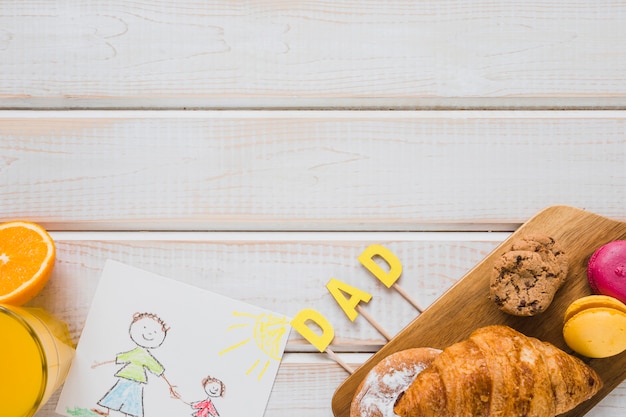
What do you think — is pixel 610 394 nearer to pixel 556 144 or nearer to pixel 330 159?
pixel 556 144

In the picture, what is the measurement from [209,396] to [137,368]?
0.12 m

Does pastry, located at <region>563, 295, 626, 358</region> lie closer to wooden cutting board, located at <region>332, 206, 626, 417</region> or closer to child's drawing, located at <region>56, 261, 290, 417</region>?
wooden cutting board, located at <region>332, 206, 626, 417</region>

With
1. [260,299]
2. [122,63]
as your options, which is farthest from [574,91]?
[122,63]

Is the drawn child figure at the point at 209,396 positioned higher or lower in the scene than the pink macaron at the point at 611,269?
lower

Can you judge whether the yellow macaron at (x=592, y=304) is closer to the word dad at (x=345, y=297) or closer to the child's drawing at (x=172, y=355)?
the word dad at (x=345, y=297)

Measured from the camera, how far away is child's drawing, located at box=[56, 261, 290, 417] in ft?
3.10

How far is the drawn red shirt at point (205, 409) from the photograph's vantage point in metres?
0.94

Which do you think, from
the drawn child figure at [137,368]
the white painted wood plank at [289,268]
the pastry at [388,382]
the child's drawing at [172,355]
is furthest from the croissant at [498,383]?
the drawn child figure at [137,368]

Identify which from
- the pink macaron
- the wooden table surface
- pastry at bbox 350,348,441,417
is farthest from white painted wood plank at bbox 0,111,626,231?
pastry at bbox 350,348,441,417

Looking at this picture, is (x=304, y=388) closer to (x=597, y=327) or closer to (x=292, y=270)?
(x=292, y=270)

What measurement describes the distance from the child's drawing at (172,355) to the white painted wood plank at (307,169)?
5.0 inches

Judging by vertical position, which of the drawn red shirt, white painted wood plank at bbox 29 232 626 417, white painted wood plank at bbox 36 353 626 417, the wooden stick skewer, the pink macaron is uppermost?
the pink macaron

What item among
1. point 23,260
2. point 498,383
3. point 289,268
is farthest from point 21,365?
point 498,383

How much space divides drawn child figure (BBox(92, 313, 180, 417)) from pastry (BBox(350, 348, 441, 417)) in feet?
0.99
